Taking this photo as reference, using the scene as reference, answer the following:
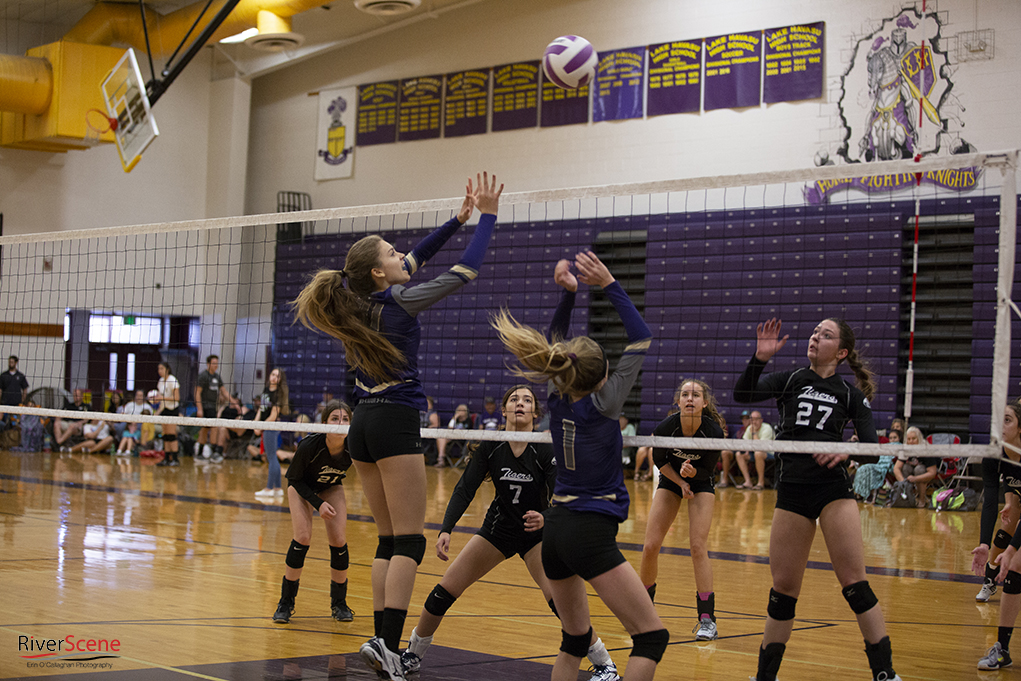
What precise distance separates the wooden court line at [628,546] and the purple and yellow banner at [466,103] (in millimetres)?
9560

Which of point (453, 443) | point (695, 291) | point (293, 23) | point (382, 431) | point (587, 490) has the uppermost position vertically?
point (293, 23)

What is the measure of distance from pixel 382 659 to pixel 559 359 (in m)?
1.43

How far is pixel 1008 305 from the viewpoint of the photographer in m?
4.33

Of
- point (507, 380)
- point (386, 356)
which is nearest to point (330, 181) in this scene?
point (507, 380)

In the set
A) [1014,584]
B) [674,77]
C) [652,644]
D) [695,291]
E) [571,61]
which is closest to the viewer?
[652,644]

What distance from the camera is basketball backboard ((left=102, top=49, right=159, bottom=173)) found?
15.6 metres

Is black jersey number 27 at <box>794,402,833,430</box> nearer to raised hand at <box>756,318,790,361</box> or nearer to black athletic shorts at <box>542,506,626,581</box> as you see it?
raised hand at <box>756,318,790,361</box>

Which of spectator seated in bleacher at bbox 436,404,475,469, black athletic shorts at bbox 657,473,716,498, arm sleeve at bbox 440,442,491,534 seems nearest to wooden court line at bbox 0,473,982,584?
black athletic shorts at bbox 657,473,716,498

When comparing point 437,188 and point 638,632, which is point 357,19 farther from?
point 638,632

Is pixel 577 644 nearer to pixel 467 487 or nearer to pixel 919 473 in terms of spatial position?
pixel 467 487

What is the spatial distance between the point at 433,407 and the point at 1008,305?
43.2 feet

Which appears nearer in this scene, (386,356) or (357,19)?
(386,356)

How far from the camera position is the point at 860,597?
4.18 m

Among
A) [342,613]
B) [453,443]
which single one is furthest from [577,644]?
[453,443]
